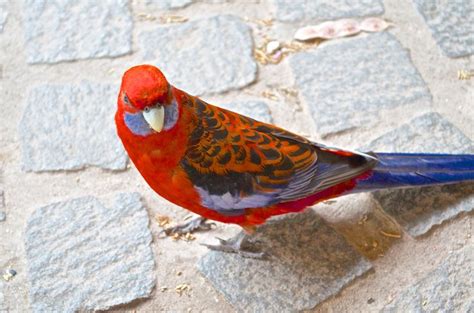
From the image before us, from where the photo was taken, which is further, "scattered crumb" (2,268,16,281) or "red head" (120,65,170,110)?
"scattered crumb" (2,268,16,281)

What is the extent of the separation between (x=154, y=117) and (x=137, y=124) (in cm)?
10

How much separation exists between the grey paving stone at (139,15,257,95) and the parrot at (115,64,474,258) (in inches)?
30.5

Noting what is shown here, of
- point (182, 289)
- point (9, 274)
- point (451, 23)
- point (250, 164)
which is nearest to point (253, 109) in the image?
point (250, 164)

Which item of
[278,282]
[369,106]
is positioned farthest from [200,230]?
[369,106]

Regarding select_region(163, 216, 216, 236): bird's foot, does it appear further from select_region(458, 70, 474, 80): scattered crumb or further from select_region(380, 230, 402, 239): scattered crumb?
select_region(458, 70, 474, 80): scattered crumb

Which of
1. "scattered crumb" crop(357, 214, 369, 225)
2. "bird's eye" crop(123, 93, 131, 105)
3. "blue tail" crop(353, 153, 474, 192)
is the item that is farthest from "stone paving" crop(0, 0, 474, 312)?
"bird's eye" crop(123, 93, 131, 105)

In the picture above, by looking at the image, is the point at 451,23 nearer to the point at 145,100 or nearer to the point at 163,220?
the point at 163,220

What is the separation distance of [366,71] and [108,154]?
1.29m

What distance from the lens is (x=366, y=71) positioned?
330cm

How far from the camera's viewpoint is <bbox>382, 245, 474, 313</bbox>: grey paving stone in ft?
8.52

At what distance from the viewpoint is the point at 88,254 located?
2762 mm

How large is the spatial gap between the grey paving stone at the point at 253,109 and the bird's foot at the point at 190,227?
0.57 m

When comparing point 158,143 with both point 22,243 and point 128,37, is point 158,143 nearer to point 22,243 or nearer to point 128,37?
point 22,243

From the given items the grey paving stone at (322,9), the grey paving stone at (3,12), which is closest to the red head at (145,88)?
the grey paving stone at (322,9)
